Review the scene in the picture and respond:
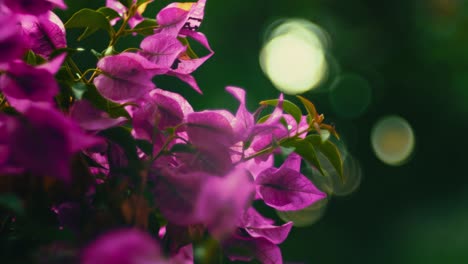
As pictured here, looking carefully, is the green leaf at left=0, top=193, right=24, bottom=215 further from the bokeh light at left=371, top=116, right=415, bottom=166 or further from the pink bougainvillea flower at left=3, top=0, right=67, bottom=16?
the bokeh light at left=371, top=116, right=415, bottom=166

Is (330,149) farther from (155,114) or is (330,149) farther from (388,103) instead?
(388,103)

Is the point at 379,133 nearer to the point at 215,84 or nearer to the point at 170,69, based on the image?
the point at 215,84

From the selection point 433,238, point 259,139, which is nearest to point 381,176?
point 433,238

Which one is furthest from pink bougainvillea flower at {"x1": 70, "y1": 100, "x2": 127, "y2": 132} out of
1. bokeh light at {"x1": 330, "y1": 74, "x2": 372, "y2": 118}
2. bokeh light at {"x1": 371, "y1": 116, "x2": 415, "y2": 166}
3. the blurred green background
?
bokeh light at {"x1": 371, "y1": 116, "x2": 415, "y2": 166}

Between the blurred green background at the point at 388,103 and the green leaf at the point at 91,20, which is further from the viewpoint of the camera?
the blurred green background at the point at 388,103

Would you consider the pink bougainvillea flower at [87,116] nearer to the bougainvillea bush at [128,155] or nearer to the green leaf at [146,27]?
the bougainvillea bush at [128,155]

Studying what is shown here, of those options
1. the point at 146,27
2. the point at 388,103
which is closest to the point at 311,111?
the point at 146,27

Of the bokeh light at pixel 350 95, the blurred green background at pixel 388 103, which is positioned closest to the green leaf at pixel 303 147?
the blurred green background at pixel 388 103
